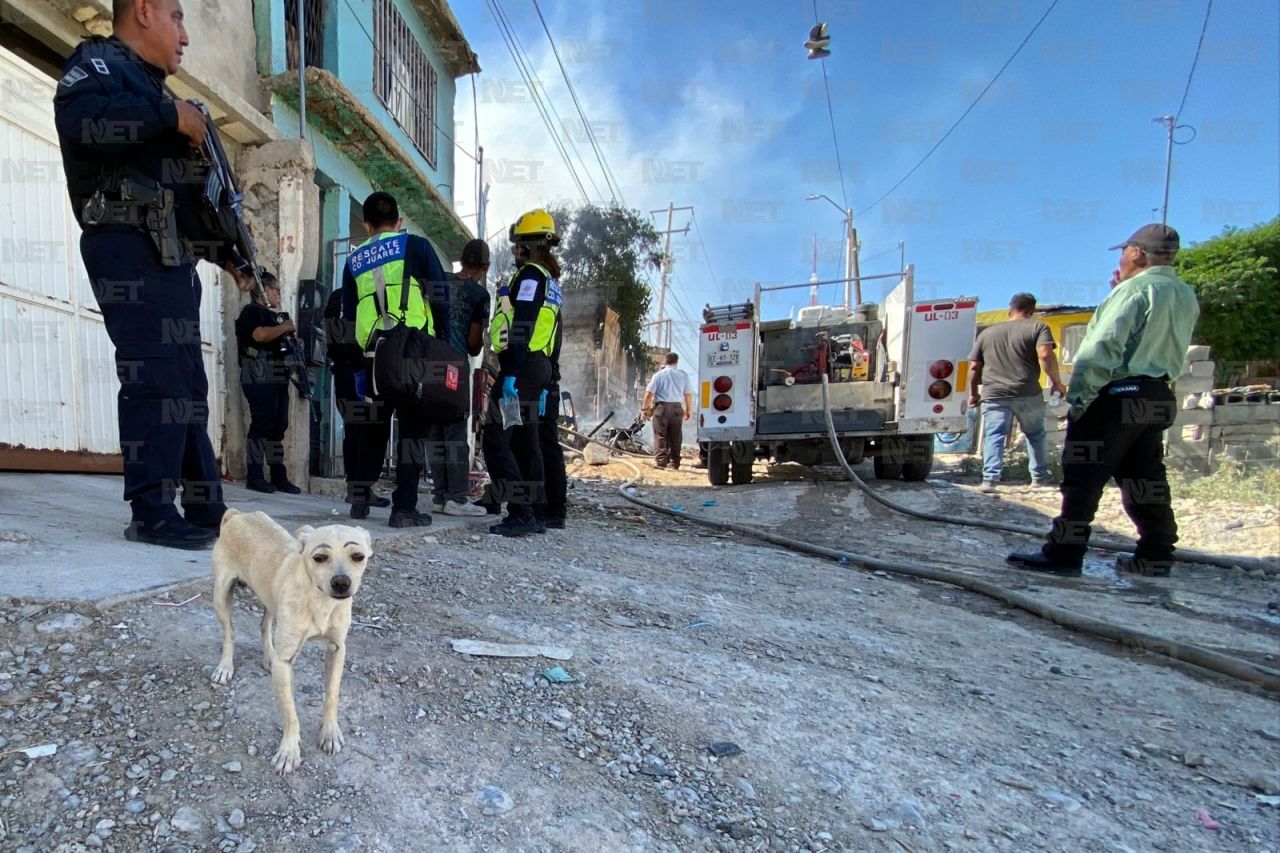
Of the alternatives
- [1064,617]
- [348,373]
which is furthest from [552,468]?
[1064,617]

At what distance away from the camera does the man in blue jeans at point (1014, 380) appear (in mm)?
5934

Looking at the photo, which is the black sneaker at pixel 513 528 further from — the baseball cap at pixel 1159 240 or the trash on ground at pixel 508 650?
the baseball cap at pixel 1159 240

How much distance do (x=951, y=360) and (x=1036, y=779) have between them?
220 inches

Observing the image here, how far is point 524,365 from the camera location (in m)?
3.43

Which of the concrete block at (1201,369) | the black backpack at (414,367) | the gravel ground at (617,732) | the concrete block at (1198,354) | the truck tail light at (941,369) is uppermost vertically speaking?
the concrete block at (1198,354)

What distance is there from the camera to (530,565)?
279 cm

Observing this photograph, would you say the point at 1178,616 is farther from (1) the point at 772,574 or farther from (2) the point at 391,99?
(2) the point at 391,99

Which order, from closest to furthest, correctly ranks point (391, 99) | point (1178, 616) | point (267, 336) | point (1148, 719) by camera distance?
point (1148, 719) → point (1178, 616) → point (267, 336) → point (391, 99)

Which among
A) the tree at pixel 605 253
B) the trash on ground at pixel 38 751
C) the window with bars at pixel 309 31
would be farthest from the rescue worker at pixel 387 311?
the tree at pixel 605 253

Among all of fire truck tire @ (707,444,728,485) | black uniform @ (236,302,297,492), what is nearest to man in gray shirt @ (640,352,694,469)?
fire truck tire @ (707,444,728,485)

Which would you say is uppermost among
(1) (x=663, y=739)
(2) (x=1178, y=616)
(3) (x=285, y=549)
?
(3) (x=285, y=549)

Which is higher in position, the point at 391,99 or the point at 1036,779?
the point at 391,99

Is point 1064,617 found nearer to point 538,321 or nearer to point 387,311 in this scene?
point 538,321

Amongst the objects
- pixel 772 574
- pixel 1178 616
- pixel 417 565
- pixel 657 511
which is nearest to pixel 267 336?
pixel 417 565
